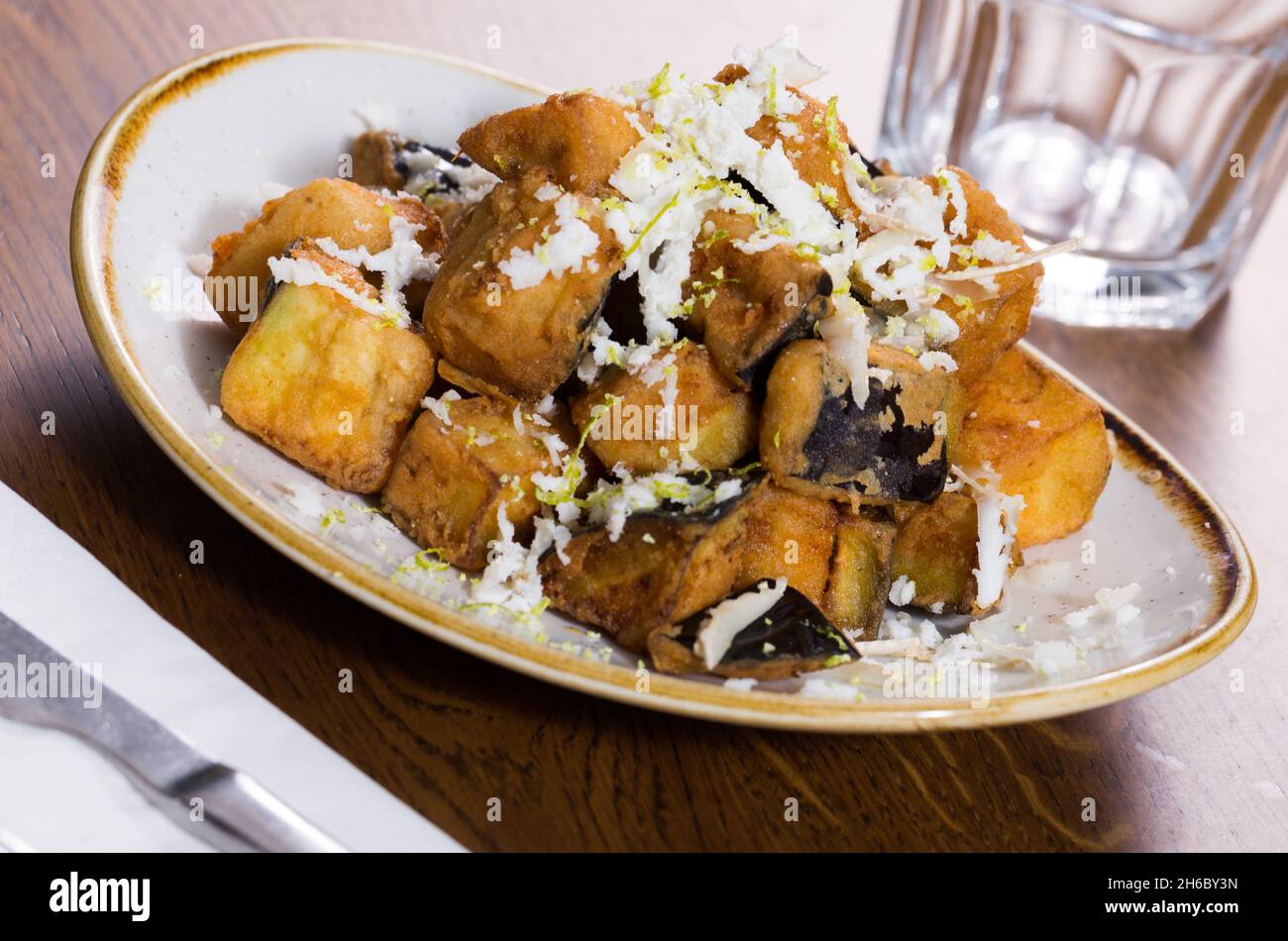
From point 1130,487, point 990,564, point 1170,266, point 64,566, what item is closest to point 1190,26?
point 1170,266

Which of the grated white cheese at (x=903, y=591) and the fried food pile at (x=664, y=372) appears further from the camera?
the grated white cheese at (x=903, y=591)

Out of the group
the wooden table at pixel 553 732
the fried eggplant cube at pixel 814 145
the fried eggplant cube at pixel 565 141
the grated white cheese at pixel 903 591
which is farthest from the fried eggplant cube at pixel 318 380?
the grated white cheese at pixel 903 591

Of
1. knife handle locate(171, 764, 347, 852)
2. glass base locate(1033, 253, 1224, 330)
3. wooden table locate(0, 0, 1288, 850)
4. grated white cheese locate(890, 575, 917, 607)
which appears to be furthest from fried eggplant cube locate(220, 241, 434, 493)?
glass base locate(1033, 253, 1224, 330)

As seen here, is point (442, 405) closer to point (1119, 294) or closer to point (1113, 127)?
point (1119, 294)

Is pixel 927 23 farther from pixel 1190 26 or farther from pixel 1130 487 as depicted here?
pixel 1130 487

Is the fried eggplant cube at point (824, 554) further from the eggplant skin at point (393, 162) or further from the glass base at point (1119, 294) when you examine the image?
the glass base at point (1119, 294)

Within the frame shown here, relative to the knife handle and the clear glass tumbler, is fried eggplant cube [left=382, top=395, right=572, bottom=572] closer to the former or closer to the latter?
the knife handle
